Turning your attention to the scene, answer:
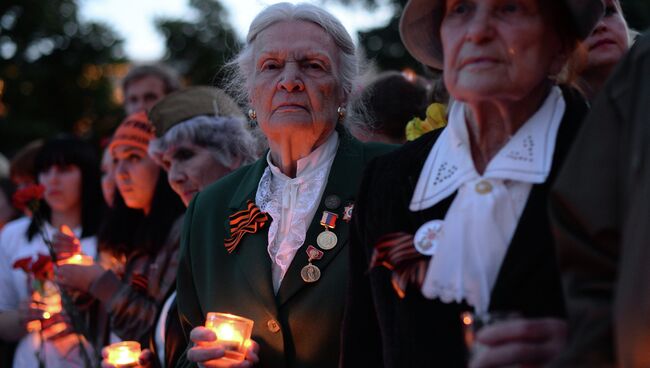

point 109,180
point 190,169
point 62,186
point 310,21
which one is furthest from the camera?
point 62,186

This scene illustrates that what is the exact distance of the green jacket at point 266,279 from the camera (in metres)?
3.42

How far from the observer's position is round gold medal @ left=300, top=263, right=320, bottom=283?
11.3ft

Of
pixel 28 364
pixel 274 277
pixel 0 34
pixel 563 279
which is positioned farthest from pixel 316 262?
pixel 0 34

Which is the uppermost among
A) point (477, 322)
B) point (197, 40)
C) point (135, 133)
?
point (197, 40)

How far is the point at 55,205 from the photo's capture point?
6.34 m

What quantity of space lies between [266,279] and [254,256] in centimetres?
11

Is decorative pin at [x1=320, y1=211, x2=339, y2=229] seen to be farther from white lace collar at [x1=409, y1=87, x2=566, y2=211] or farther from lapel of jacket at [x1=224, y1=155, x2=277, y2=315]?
white lace collar at [x1=409, y1=87, x2=566, y2=211]

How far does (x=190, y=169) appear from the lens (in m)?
4.75

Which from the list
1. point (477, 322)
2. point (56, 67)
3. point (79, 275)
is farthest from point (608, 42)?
point (56, 67)

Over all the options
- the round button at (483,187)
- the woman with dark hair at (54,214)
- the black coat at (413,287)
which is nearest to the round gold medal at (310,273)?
the black coat at (413,287)

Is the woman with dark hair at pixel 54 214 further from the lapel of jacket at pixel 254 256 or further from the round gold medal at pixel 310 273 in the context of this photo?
the round gold medal at pixel 310 273

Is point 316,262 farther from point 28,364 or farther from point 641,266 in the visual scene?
point 28,364

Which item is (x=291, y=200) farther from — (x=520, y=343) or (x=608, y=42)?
(x=520, y=343)

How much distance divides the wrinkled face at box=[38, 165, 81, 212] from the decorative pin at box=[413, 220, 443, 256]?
14.2 ft
